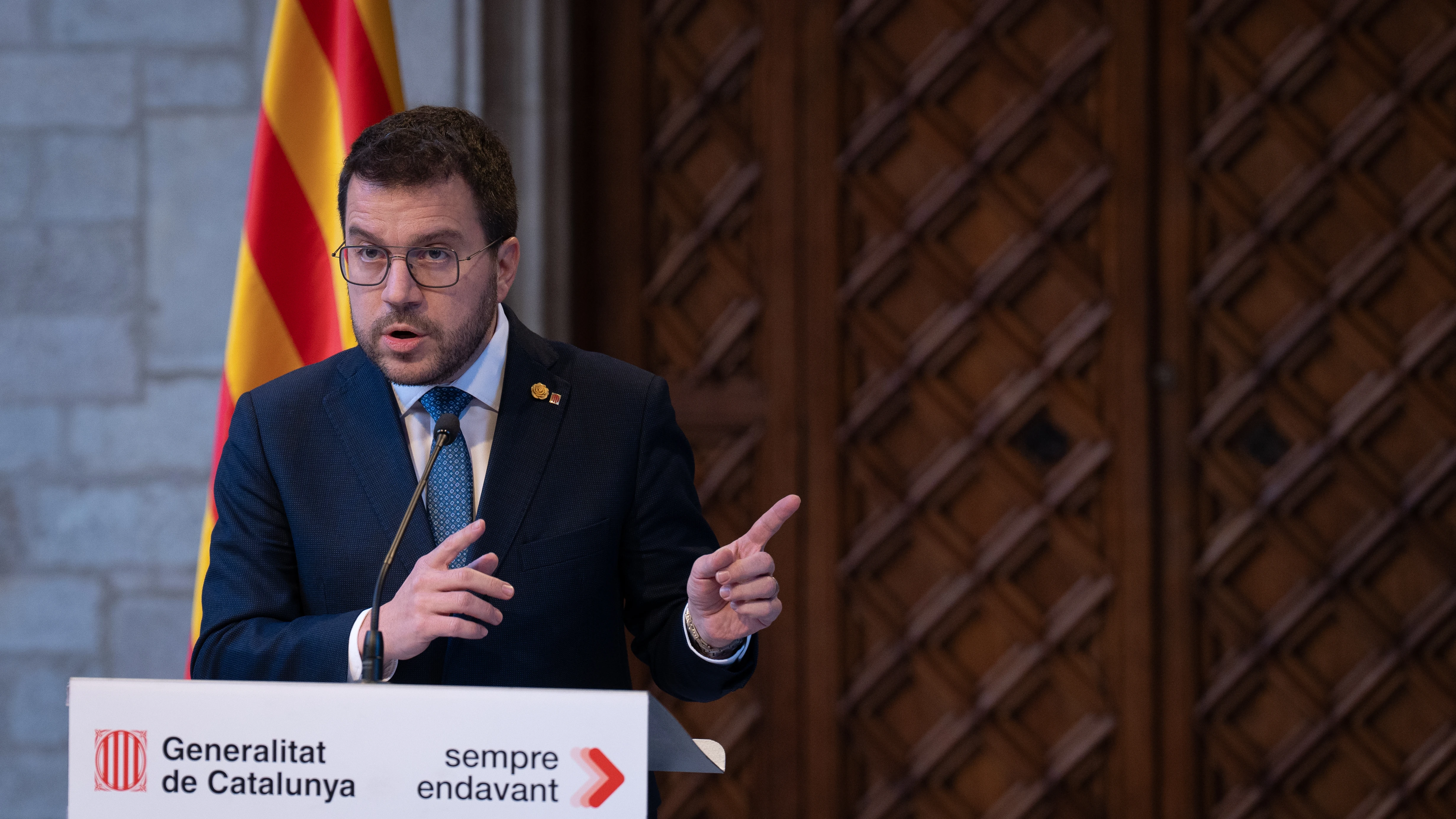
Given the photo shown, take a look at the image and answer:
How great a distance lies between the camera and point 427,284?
56.8 inches

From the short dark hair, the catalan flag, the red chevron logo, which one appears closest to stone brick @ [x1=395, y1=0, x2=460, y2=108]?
the catalan flag

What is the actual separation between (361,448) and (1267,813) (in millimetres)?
2582

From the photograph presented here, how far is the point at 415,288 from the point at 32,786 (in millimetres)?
2266

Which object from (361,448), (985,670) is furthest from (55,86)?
(985,670)

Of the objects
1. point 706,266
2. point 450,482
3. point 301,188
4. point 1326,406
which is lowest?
point 1326,406

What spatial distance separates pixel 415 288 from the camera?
56.2 inches

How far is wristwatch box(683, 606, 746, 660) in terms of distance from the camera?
145 centimetres

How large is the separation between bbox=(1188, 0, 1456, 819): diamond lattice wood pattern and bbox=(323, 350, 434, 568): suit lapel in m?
2.25

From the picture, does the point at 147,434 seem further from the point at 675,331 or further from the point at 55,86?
the point at 675,331

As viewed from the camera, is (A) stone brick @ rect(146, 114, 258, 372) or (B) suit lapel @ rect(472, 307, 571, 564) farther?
(A) stone brick @ rect(146, 114, 258, 372)

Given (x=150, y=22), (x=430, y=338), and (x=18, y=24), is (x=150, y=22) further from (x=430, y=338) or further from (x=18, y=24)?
(x=430, y=338)

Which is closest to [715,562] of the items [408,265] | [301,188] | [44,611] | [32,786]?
[408,265]

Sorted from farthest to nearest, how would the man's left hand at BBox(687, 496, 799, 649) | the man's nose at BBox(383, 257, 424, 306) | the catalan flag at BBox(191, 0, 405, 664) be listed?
1. the catalan flag at BBox(191, 0, 405, 664)
2. the man's nose at BBox(383, 257, 424, 306)
3. the man's left hand at BBox(687, 496, 799, 649)

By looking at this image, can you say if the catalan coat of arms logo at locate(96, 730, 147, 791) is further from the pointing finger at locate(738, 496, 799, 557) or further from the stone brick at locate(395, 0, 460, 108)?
the stone brick at locate(395, 0, 460, 108)
